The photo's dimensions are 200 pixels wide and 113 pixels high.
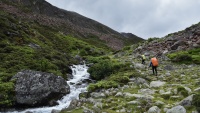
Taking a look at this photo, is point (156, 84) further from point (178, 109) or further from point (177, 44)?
point (177, 44)

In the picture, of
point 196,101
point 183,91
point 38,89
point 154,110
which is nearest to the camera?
point 196,101

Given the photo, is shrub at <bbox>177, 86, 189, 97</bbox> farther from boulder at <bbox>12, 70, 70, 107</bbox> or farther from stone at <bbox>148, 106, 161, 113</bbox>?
boulder at <bbox>12, 70, 70, 107</bbox>

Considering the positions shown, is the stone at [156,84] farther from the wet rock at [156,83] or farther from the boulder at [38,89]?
the boulder at [38,89]

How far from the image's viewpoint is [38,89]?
1834 centimetres

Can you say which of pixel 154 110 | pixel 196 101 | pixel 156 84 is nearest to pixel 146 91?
pixel 156 84

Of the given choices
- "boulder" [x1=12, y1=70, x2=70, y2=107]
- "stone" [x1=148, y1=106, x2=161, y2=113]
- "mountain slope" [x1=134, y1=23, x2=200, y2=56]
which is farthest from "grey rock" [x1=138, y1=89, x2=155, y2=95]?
"mountain slope" [x1=134, y1=23, x2=200, y2=56]

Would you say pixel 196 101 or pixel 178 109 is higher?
pixel 196 101

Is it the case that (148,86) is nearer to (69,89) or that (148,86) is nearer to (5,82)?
(69,89)

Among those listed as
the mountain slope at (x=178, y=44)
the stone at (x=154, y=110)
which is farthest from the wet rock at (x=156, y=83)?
→ the mountain slope at (x=178, y=44)

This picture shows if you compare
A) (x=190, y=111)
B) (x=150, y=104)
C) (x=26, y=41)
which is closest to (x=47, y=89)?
(x=150, y=104)

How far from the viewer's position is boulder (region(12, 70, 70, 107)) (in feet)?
58.1

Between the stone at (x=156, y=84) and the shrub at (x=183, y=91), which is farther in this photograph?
the stone at (x=156, y=84)

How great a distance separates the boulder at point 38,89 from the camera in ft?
58.1

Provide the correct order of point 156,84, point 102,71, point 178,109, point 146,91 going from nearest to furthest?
point 178,109 → point 146,91 → point 156,84 → point 102,71
